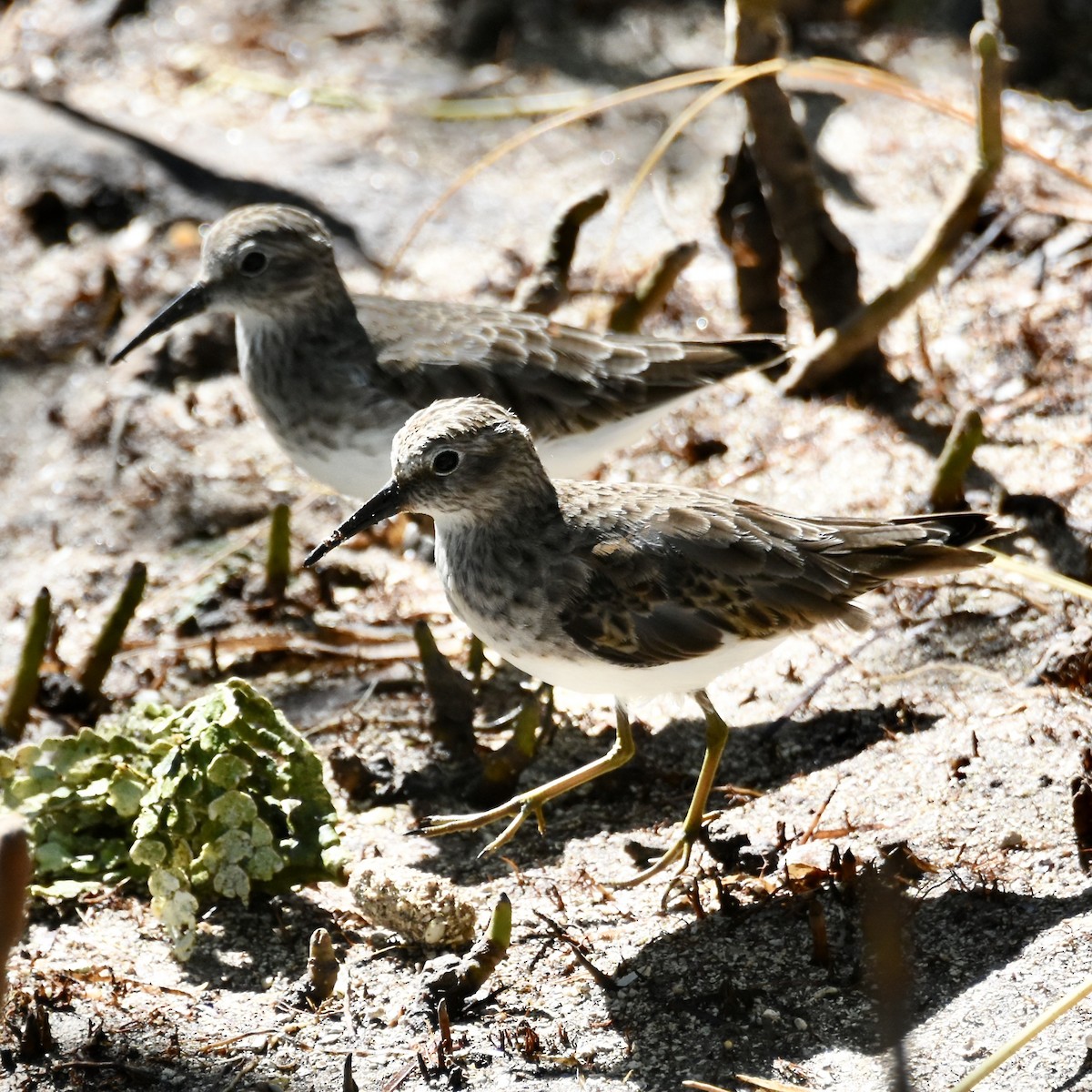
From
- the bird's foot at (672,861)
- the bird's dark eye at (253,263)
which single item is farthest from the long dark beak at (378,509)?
the bird's dark eye at (253,263)

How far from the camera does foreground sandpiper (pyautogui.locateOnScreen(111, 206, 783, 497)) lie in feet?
17.9

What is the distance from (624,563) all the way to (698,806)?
0.76 m

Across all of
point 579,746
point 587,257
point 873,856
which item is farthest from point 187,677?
point 587,257

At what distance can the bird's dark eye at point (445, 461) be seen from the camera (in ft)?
14.2

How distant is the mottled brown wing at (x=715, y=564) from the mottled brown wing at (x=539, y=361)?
1.03m

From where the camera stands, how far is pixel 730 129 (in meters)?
8.48

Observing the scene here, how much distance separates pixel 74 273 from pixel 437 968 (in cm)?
501

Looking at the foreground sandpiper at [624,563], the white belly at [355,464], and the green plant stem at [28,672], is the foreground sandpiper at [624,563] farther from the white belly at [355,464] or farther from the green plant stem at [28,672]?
the green plant stem at [28,672]

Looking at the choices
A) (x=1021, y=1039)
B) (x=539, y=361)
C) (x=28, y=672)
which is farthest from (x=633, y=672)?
(x=28, y=672)

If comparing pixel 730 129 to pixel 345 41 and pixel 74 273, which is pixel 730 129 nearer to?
pixel 345 41

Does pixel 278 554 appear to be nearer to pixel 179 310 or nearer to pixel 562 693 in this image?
pixel 179 310

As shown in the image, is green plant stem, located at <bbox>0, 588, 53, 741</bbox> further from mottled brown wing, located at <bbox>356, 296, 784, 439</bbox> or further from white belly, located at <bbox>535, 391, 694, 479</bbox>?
white belly, located at <bbox>535, 391, 694, 479</bbox>

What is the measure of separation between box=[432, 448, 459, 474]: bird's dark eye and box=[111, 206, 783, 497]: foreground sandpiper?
1016mm

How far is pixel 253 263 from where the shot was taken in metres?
5.74
